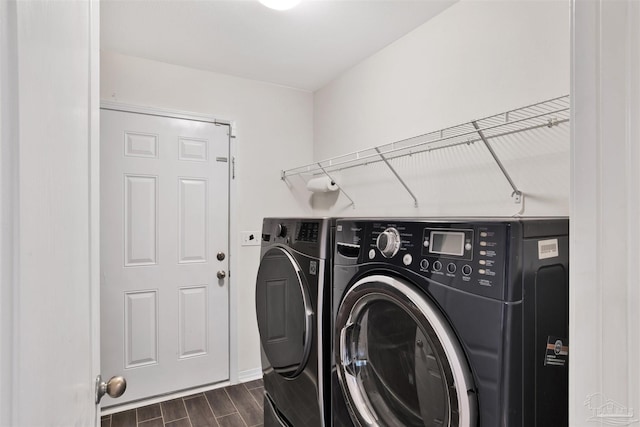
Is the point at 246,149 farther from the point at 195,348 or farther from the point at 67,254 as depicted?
the point at 67,254

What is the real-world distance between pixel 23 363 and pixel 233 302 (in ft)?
8.15

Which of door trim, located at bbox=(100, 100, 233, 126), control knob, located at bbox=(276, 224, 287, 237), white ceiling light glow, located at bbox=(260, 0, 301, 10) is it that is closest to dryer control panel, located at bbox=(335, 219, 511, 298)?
control knob, located at bbox=(276, 224, 287, 237)

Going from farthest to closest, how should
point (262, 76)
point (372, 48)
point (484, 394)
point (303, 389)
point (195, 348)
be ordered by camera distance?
1. point (262, 76)
2. point (195, 348)
3. point (372, 48)
4. point (303, 389)
5. point (484, 394)

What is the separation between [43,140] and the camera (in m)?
0.35

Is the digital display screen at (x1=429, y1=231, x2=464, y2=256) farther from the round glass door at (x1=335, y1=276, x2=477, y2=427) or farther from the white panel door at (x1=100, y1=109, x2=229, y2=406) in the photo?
the white panel door at (x1=100, y1=109, x2=229, y2=406)

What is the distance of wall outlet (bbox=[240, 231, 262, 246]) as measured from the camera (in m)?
2.73

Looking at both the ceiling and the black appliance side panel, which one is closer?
the black appliance side panel

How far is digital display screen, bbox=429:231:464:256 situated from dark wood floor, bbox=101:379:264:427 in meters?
1.80

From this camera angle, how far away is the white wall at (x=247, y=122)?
2.39m

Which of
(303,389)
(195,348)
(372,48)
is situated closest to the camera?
(303,389)

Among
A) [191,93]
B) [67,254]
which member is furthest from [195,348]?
[67,254]

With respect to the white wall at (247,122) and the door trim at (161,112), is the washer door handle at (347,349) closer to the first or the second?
the white wall at (247,122)

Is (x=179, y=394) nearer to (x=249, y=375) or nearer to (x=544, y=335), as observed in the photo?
(x=249, y=375)

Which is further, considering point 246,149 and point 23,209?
point 246,149
